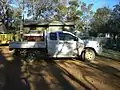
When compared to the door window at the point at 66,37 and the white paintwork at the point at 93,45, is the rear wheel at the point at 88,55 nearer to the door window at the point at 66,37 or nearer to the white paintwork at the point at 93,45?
the white paintwork at the point at 93,45

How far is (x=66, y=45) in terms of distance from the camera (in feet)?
58.7

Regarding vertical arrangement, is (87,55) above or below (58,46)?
below

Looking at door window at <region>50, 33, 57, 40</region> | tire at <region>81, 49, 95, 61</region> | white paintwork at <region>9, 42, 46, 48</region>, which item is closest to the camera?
white paintwork at <region>9, 42, 46, 48</region>

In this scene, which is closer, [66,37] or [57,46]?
[57,46]

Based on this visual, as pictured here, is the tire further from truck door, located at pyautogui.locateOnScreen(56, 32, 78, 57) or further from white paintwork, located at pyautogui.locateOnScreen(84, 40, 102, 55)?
truck door, located at pyautogui.locateOnScreen(56, 32, 78, 57)

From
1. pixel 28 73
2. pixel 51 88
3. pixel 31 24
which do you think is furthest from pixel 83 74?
pixel 31 24

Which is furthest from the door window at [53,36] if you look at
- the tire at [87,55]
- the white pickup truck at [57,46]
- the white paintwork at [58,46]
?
the tire at [87,55]

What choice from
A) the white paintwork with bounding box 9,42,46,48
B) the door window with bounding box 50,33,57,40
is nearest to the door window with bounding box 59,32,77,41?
the door window with bounding box 50,33,57,40

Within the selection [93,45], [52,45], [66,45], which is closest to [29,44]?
[52,45]

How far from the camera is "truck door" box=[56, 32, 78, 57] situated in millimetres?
17875

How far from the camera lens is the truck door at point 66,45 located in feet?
58.6

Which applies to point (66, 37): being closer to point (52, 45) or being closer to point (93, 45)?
point (52, 45)

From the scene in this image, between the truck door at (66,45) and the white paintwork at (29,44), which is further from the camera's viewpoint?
the truck door at (66,45)

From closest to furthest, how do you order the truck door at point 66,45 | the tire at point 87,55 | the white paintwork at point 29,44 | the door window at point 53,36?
the white paintwork at point 29,44
the truck door at point 66,45
the door window at point 53,36
the tire at point 87,55
